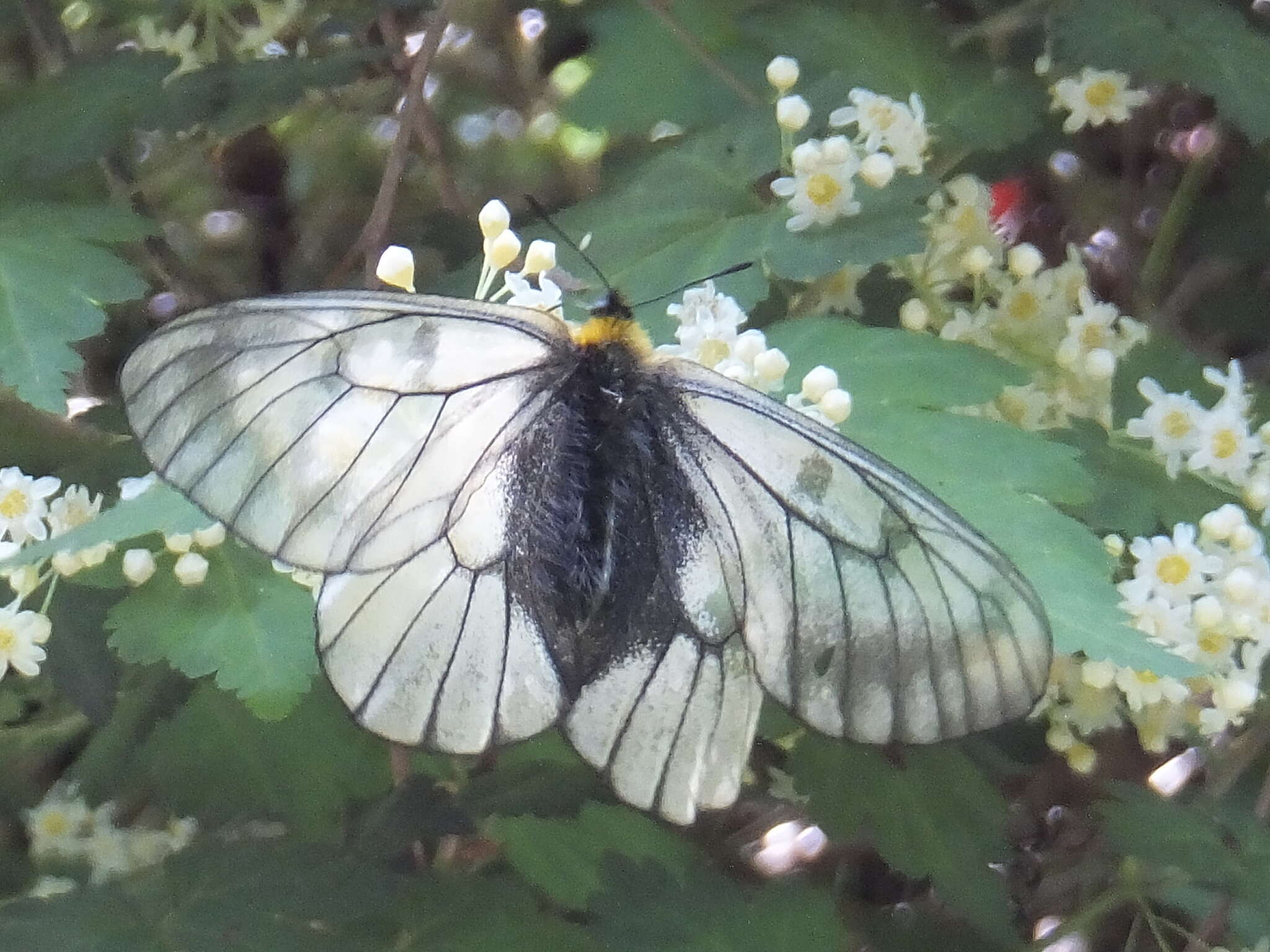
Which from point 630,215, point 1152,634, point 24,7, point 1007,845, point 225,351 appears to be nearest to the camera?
point 225,351

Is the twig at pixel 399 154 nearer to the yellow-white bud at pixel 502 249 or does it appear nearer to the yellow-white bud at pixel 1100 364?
the yellow-white bud at pixel 502 249

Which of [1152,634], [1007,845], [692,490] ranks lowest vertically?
[1007,845]

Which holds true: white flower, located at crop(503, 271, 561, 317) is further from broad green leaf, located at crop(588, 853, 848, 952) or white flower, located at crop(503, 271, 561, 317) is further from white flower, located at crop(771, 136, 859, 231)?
broad green leaf, located at crop(588, 853, 848, 952)

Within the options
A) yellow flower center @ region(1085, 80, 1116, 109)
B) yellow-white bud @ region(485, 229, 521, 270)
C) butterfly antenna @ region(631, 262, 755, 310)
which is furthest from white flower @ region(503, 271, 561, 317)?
yellow flower center @ region(1085, 80, 1116, 109)

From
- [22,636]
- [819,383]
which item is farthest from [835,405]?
[22,636]

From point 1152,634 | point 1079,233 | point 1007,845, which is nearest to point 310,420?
point 1152,634

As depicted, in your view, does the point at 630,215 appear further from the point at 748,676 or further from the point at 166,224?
the point at 166,224

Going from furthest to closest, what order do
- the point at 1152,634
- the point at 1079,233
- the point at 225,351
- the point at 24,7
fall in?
the point at 1079,233 < the point at 24,7 < the point at 1152,634 < the point at 225,351
